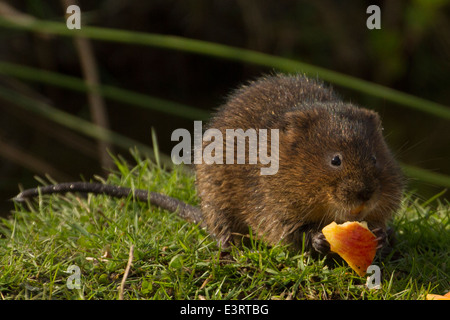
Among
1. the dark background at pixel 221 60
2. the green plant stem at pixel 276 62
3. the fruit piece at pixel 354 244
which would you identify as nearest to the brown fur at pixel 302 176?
the fruit piece at pixel 354 244

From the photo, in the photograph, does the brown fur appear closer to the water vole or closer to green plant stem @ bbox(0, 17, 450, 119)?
the water vole

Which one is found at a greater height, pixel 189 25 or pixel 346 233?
pixel 189 25

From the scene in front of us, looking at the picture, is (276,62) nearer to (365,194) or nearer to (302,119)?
(302,119)

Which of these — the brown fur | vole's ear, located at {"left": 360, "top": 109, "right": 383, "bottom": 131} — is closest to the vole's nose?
the brown fur

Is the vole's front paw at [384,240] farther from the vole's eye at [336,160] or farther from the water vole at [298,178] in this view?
the vole's eye at [336,160]

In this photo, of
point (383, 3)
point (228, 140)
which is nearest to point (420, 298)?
point (228, 140)
